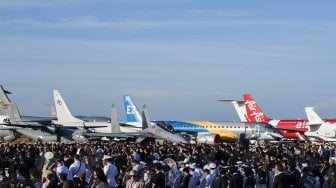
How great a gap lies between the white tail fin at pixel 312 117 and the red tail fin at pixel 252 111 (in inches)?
507

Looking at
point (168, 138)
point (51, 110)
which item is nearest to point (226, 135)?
point (168, 138)

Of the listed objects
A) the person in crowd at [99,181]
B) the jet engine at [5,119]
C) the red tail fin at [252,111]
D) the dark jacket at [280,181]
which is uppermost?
the red tail fin at [252,111]

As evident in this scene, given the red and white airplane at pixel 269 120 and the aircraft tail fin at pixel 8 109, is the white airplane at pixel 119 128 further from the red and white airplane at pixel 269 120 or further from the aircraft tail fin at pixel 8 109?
the red and white airplane at pixel 269 120

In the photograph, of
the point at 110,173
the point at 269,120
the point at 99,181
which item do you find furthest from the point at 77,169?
the point at 269,120

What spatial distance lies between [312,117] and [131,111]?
18.5 meters

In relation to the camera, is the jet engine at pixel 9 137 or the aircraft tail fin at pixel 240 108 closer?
the jet engine at pixel 9 137

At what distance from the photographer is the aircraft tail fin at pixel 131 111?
68688mm

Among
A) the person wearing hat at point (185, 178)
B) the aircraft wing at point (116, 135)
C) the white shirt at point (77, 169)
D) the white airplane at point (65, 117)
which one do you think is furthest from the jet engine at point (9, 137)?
the person wearing hat at point (185, 178)

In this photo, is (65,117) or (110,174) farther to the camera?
(65,117)

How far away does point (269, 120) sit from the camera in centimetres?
8500

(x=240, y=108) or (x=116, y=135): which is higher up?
(x=240, y=108)

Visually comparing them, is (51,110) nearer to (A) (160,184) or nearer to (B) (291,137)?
(B) (291,137)

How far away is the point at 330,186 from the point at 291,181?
96 cm

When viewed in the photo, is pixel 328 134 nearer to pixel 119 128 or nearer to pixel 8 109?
pixel 119 128
